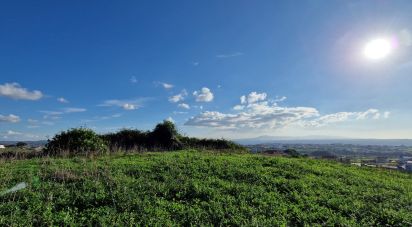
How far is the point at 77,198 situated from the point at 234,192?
14.8 ft

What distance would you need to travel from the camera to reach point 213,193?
966cm

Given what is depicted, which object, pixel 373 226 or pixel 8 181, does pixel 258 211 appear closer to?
pixel 373 226

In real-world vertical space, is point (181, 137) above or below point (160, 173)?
above

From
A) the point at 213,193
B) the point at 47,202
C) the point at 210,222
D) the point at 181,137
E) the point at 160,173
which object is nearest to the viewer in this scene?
the point at 210,222

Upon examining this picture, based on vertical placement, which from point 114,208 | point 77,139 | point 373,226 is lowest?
point 373,226

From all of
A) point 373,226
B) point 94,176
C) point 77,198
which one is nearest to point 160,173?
point 94,176

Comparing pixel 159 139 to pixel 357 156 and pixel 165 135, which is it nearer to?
pixel 165 135

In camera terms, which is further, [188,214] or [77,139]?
[77,139]

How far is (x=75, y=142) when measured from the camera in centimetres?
2033

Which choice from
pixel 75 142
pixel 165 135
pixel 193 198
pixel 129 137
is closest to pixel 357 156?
pixel 165 135

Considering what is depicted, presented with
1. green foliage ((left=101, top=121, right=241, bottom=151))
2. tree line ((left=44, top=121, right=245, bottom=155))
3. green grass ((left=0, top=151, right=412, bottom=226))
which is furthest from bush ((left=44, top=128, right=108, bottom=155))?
green grass ((left=0, top=151, right=412, bottom=226))

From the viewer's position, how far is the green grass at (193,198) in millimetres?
7660

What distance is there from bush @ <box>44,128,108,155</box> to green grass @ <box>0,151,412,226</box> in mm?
7280

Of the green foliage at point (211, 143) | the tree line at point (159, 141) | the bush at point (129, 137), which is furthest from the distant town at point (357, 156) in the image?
the bush at point (129, 137)
